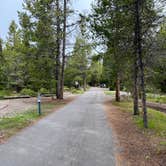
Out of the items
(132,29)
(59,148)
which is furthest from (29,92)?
(59,148)

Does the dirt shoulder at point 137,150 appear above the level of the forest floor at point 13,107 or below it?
below

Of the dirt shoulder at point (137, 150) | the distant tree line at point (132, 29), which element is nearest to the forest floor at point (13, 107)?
the distant tree line at point (132, 29)

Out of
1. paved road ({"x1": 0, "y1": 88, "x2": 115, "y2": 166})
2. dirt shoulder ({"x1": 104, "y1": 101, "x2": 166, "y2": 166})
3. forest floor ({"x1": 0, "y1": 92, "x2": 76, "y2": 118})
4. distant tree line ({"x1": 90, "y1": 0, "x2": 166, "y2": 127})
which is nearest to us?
paved road ({"x1": 0, "y1": 88, "x2": 115, "y2": 166})

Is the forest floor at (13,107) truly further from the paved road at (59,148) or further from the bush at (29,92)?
the bush at (29,92)

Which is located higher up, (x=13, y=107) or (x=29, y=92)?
(x=29, y=92)

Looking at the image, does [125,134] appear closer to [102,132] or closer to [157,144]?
[102,132]

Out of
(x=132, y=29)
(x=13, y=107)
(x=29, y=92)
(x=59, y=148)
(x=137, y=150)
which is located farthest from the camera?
(x=29, y=92)

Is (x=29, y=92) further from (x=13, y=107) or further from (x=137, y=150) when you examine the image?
(x=137, y=150)

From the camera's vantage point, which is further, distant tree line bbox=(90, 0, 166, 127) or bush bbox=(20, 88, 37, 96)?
bush bbox=(20, 88, 37, 96)

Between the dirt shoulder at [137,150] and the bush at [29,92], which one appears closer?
the dirt shoulder at [137,150]

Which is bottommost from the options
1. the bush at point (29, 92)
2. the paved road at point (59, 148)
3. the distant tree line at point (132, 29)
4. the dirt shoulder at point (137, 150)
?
the dirt shoulder at point (137, 150)

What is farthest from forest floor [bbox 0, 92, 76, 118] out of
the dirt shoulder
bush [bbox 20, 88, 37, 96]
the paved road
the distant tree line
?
bush [bbox 20, 88, 37, 96]

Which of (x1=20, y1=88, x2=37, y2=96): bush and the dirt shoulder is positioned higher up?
(x1=20, y1=88, x2=37, y2=96): bush

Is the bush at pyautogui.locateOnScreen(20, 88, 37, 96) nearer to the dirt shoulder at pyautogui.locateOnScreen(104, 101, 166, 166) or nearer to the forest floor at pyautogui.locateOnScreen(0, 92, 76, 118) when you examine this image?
the forest floor at pyautogui.locateOnScreen(0, 92, 76, 118)
